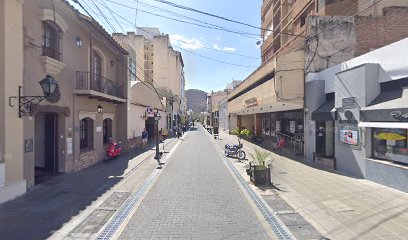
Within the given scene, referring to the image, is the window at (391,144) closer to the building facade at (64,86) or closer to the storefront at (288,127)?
the storefront at (288,127)

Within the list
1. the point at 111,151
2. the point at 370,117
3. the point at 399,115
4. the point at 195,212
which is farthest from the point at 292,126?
the point at 195,212

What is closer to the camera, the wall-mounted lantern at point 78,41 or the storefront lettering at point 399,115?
the storefront lettering at point 399,115

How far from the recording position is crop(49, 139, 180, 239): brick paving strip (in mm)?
6016

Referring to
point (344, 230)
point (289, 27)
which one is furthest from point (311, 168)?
point (289, 27)

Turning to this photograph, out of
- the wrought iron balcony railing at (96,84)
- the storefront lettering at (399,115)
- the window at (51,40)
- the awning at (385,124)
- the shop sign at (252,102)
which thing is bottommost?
the awning at (385,124)

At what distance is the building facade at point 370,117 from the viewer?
30.8ft

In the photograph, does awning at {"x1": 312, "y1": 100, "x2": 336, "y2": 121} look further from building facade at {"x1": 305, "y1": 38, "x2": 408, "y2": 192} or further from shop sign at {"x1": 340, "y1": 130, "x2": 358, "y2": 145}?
shop sign at {"x1": 340, "y1": 130, "x2": 358, "y2": 145}

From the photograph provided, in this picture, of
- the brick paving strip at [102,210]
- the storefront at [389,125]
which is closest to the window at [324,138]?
the storefront at [389,125]

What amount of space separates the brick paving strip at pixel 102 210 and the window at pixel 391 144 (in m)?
8.41

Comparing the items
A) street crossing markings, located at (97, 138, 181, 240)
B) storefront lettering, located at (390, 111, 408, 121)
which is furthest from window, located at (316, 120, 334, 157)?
street crossing markings, located at (97, 138, 181, 240)

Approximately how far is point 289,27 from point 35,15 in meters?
25.7

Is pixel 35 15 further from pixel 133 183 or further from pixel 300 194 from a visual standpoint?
pixel 300 194

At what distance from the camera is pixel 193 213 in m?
7.23

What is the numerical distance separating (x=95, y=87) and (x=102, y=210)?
9.00m
